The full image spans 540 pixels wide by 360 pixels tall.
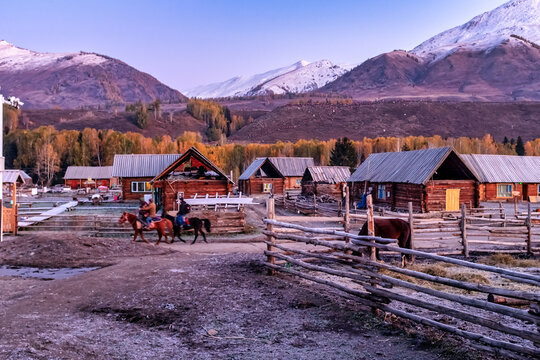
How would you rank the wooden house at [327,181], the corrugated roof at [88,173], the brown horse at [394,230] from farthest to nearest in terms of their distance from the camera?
the corrugated roof at [88,173], the wooden house at [327,181], the brown horse at [394,230]

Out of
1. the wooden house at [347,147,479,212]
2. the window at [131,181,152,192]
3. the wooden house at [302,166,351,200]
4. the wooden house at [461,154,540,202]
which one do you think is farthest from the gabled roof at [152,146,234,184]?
the wooden house at [461,154,540,202]

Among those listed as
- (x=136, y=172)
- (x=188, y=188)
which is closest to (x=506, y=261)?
(x=188, y=188)

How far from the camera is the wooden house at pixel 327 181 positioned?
4900 centimetres

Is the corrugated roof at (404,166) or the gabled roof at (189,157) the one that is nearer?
the gabled roof at (189,157)

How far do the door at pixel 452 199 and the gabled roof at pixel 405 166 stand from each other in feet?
6.25

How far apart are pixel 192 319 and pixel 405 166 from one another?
1192 inches

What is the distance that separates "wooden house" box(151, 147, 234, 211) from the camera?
31.3 m

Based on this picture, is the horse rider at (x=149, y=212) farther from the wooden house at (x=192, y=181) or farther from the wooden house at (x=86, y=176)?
the wooden house at (x=86, y=176)

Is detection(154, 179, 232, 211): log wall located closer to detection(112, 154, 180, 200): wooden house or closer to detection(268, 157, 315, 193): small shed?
detection(112, 154, 180, 200): wooden house

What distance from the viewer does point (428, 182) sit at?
33.6m

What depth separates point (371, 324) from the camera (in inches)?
336

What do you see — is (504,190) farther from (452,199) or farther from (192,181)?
(192,181)

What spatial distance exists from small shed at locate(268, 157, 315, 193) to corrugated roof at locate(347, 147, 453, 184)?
21.6 meters

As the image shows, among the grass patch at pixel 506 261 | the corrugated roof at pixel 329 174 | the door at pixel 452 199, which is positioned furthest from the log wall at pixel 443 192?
the grass patch at pixel 506 261
